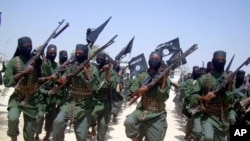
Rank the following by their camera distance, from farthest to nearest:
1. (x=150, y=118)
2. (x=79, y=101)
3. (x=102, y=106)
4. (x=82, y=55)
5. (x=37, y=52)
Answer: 1. (x=102, y=106)
2. (x=37, y=52)
3. (x=82, y=55)
4. (x=79, y=101)
5. (x=150, y=118)

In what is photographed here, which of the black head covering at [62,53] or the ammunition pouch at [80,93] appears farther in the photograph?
the black head covering at [62,53]

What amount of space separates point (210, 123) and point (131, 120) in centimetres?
146

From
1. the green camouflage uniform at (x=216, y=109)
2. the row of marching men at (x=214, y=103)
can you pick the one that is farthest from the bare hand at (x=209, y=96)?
the green camouflage uniform at (x=216, y=109)

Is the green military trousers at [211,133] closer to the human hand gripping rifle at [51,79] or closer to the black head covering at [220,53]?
the black head covering at [220,53]

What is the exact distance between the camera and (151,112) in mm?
6195

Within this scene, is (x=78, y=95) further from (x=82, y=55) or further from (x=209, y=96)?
(x=209, y=96)

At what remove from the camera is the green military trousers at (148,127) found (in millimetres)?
6102

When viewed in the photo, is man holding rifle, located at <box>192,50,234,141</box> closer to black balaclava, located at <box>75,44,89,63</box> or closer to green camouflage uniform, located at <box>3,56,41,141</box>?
black balaclava, located at <box>75,44,89,63</box>

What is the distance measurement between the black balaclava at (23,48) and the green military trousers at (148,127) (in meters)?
2.45

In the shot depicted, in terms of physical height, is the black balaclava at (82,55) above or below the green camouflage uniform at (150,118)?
above

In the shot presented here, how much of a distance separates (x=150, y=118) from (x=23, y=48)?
288cm

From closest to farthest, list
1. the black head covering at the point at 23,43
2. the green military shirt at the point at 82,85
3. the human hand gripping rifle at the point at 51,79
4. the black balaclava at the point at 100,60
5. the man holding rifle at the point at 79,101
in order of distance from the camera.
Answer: the man holding rifle at the point at 79,101
the green military shirt at the point at 82,85
the black head covering at the point at 23,43
the human hand gripping rifle at the point at 51,79
the black balaclava at the point at 100,60

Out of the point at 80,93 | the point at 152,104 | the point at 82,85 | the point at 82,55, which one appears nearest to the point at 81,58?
the point at 82,55

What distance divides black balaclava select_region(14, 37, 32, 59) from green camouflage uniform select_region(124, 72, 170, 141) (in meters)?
2.45
